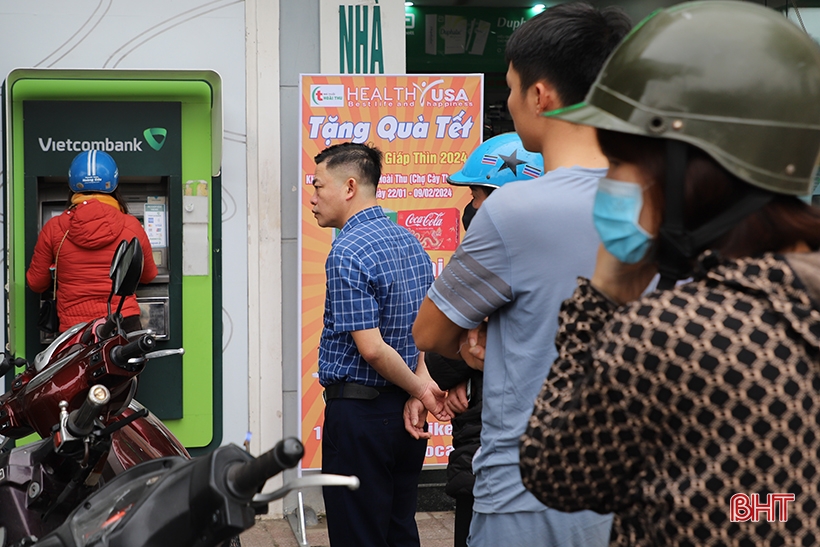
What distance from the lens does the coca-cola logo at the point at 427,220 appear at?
516 centimetres

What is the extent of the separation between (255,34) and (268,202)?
37.7 inches

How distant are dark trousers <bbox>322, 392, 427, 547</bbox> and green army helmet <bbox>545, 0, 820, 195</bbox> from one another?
2.44 metres

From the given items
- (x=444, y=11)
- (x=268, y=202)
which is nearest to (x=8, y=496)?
(x=268, y=202)

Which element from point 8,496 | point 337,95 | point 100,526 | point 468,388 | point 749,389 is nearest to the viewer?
point 749,389

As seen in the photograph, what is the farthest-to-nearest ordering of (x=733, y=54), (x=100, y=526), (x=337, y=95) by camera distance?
(x=337, y=95)
(x=100, y=526)
(x=733, y=54)

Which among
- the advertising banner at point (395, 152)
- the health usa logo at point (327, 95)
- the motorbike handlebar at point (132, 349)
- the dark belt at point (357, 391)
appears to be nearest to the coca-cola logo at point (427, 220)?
the advertising banner at point (395, 152)

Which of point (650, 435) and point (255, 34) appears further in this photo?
point (255, 34)

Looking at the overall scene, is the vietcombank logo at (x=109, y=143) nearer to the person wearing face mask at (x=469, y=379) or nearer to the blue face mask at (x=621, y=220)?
the person wearing face mask at (x=469, y=379)

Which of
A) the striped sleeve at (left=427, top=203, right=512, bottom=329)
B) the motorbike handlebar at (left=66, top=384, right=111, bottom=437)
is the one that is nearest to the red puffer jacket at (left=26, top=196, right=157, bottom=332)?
the motorbike handlebar at (left=66, top=384, right=111, bottom=437)

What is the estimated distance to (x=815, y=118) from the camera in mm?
1228

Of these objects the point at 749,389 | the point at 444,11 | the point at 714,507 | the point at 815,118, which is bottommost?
the point at 714,507

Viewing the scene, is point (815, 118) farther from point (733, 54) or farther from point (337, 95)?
point (337, 95)

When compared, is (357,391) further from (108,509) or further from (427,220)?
(108,509)

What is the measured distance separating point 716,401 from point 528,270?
78 centimetres
